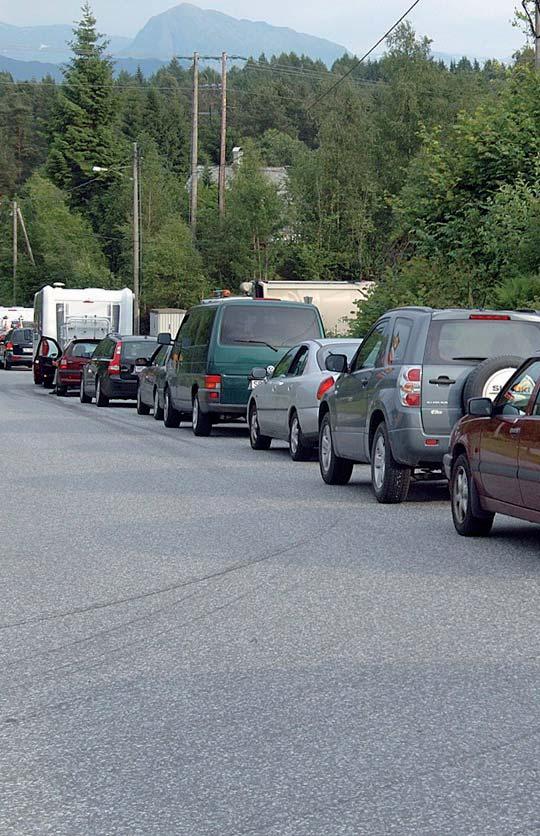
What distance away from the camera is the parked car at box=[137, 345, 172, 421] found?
95.7 ft

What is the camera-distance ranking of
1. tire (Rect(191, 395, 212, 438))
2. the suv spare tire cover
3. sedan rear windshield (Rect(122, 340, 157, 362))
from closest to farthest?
the suv spare tire cover → tire (Rect(191, 395, 212, 438)) → sedan rear windshield (Rect(122, 340, 157, 362))

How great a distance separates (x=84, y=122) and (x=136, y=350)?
284ft

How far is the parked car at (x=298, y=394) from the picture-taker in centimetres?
1931

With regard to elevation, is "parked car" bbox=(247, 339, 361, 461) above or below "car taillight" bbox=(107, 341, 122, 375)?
above

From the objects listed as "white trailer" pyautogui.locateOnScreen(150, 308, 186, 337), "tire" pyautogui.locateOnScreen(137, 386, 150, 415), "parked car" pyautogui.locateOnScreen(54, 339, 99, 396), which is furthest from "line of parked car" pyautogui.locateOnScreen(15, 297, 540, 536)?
"white trailer" pyautogui.locateOnScreen(150, 308, 186, 337)

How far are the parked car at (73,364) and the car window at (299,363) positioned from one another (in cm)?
2107

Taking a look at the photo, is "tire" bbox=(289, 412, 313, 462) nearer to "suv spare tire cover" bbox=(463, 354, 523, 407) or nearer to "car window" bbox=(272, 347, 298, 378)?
"car window" bbox=(272, 347, 298, 378)

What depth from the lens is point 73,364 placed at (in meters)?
41.6

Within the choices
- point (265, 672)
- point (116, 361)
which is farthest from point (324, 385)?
point (116, 361)

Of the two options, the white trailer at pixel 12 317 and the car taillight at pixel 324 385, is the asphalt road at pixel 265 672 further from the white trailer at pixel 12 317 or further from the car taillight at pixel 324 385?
the white trailer at pixel 12 317

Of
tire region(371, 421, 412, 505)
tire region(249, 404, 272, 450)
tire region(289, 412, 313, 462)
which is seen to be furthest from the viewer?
tire region(249, 404, 272, 450)

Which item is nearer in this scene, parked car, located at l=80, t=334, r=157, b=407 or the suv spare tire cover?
the suv spare tire cover

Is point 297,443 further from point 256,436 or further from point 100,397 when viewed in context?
point 100,397

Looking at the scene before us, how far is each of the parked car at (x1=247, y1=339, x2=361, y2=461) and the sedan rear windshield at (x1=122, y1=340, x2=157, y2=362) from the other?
13076 mm
